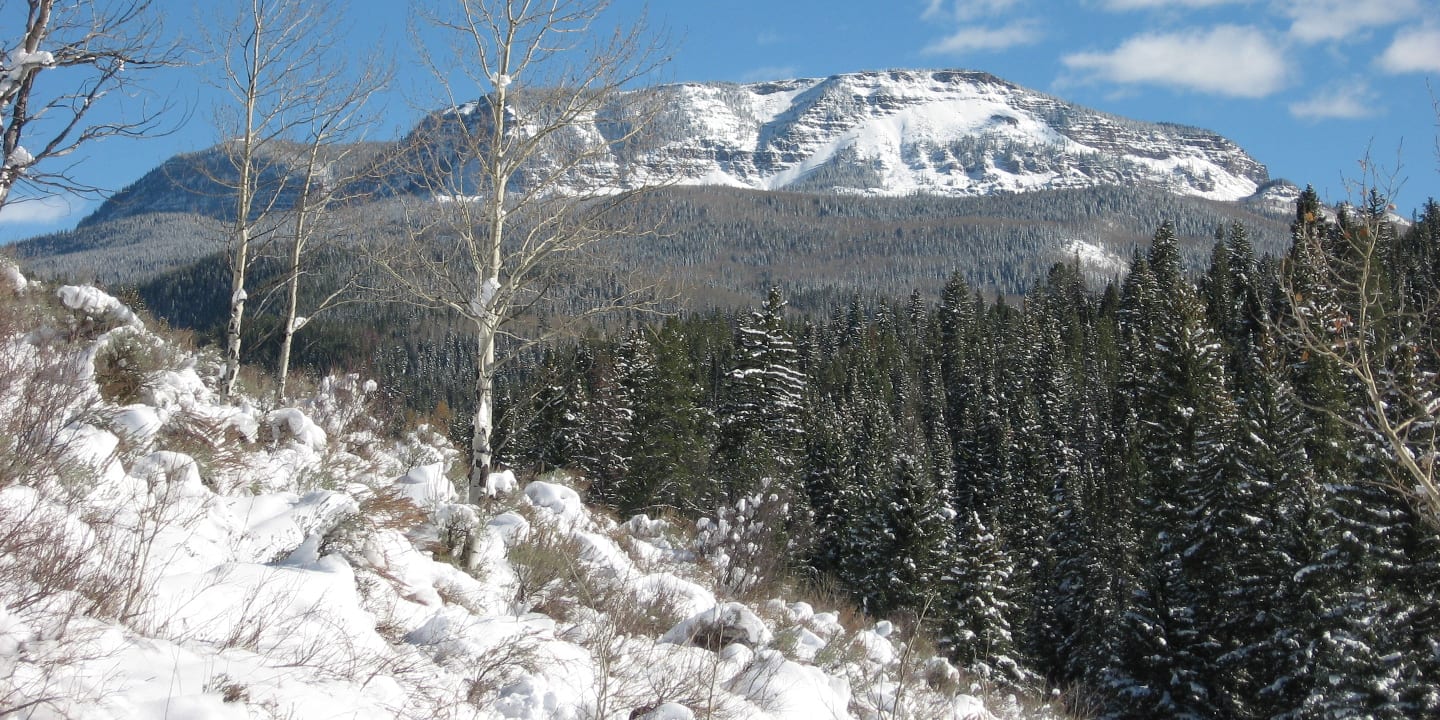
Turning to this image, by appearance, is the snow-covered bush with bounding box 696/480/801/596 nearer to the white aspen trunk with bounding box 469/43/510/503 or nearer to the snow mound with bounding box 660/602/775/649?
the white aspen trunk with bounding box 469/43/510/503

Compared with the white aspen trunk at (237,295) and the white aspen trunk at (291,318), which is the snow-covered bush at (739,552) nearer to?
the white aspen trunk at (291,318)

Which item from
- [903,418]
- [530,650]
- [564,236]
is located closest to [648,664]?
[530,650]

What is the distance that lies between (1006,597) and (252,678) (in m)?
36.6

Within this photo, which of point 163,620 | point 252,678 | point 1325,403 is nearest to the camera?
point 252,678

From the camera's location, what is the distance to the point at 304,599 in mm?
4109

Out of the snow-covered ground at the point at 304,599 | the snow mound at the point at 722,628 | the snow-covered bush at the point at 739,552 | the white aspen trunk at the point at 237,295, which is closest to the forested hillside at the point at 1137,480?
the snow-covered bush at the point at 739,552

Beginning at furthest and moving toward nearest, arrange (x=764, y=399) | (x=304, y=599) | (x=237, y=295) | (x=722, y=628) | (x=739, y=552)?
(x=764, y=399) < (x=237, y=295) < (x=739, y=552) < (x=722, y=628) < (x=304, y=599)

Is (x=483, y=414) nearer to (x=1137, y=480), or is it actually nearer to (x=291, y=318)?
(x=291, y=318)

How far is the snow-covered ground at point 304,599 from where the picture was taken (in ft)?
10.5

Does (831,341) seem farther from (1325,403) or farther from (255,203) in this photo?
(255,203)

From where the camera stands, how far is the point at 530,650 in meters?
4.47

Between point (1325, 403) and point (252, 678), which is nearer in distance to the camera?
point (252, 678)

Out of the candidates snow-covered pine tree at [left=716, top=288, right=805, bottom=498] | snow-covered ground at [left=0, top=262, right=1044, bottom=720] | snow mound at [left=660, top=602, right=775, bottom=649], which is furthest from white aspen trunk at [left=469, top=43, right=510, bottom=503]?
snow-covered pine tree at [left=716, top=288, right=805, bottom=498]

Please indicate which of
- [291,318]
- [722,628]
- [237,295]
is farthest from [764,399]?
[722,628]
